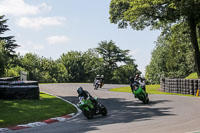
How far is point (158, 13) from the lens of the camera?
100 ft

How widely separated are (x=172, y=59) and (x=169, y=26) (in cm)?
2628

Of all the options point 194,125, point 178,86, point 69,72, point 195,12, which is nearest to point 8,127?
point 194,125

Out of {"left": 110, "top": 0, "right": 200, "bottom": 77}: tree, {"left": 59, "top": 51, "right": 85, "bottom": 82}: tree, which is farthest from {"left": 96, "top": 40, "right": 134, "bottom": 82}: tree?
{"left": 110, "top": 0, "right": 200, "bottom": 77}: tree

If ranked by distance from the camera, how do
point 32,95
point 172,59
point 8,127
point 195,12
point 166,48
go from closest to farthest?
point 8,127, point 32,95, point 195,12, point 172,59, point 166,48

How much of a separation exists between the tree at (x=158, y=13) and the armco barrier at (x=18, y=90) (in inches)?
574

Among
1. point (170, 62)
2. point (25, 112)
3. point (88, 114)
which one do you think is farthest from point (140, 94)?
point (170, 62)

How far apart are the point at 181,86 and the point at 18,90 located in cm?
1349

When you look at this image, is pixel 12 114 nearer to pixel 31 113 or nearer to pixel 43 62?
pixel 31 113

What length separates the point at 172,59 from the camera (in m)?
60.6

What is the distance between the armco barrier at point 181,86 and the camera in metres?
23.3

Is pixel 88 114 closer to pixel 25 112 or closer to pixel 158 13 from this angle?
pixel 25 112

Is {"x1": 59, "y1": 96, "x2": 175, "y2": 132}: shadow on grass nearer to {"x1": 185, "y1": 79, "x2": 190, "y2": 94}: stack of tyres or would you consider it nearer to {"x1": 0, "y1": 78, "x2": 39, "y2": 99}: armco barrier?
{"x1": 0, "y1": 78, "x2": 39, "y2": 99}: armco barrier

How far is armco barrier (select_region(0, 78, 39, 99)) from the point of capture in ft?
64.0

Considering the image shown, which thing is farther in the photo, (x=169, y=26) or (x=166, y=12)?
(x=169, y=26)
